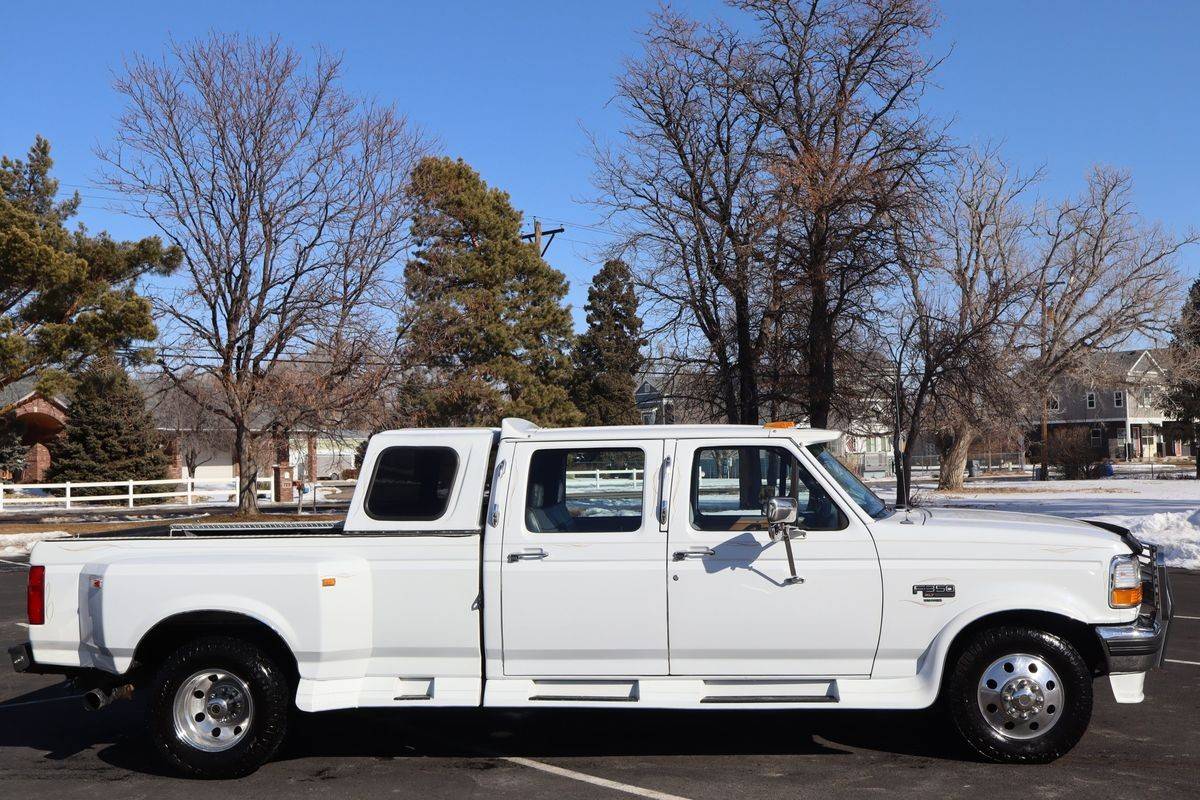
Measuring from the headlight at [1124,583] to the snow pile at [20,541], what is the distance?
879 inches

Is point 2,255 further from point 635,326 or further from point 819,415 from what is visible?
point 635,326

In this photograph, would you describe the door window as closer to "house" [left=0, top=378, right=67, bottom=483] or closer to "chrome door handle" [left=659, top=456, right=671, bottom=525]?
"chrome door handle" [left=659, top=456, right=671, bottom=525]

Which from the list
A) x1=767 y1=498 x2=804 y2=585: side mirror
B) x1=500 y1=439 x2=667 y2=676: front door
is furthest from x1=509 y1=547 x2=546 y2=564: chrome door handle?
x1=767 y1=498 x2=804 y2=585: side mirror

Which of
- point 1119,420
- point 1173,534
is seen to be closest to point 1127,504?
point 1173,534

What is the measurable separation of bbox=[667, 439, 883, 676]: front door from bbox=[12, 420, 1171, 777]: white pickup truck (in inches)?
0.5

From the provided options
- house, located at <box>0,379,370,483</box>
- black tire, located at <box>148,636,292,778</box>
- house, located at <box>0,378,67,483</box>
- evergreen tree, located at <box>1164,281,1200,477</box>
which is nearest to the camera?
black tire, located at <box>148,636,292,778</box>

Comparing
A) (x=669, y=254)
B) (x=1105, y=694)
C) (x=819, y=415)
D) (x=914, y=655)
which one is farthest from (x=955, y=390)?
(x=914, y=655)

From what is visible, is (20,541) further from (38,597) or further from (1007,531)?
(1007,531)

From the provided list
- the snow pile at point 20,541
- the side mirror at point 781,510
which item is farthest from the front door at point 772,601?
the snow pile at point 20,541

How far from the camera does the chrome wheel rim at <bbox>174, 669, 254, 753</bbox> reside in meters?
6.26

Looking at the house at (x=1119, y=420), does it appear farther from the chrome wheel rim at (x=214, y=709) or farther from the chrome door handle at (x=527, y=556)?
the chrome wheel rim at (x=214, y=709)

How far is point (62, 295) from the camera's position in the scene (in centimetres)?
2767

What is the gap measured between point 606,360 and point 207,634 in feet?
163

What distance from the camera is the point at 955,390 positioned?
25406 mm
